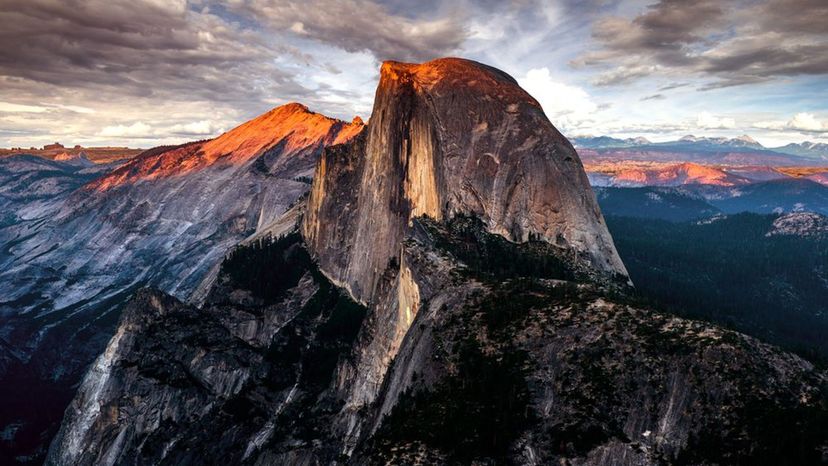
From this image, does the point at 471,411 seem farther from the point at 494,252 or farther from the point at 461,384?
the point at 494,252

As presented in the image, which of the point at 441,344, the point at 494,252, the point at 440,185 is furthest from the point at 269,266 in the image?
the point at 441,344

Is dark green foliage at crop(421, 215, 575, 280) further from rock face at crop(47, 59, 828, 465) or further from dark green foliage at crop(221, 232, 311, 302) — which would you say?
dark green foliage at crop(221, 232, 311, 302)

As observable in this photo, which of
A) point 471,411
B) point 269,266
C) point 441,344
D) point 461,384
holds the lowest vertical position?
point 471,411

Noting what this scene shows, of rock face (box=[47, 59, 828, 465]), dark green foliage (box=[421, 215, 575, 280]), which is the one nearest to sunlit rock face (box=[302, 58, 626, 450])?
rock face (box=[47, 59, 828, 465])

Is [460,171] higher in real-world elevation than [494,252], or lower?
higher

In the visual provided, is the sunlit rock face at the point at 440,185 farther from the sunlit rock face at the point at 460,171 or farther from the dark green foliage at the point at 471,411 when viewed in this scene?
the dark green foliage at the point at 471,411

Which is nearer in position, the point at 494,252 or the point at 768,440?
the point at 768,440

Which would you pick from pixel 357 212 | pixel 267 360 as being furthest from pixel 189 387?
pixel 357 212

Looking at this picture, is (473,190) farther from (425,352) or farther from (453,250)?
(425,352)

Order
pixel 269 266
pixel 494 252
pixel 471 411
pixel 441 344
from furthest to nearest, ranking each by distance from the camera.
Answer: pixel 269 266
pixel 494 252
pixel 441 344
pixel 471 411

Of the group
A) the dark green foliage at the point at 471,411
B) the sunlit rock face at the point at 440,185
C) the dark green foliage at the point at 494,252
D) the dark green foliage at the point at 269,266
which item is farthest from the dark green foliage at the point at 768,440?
the dark green foliage at the point at 269,266
